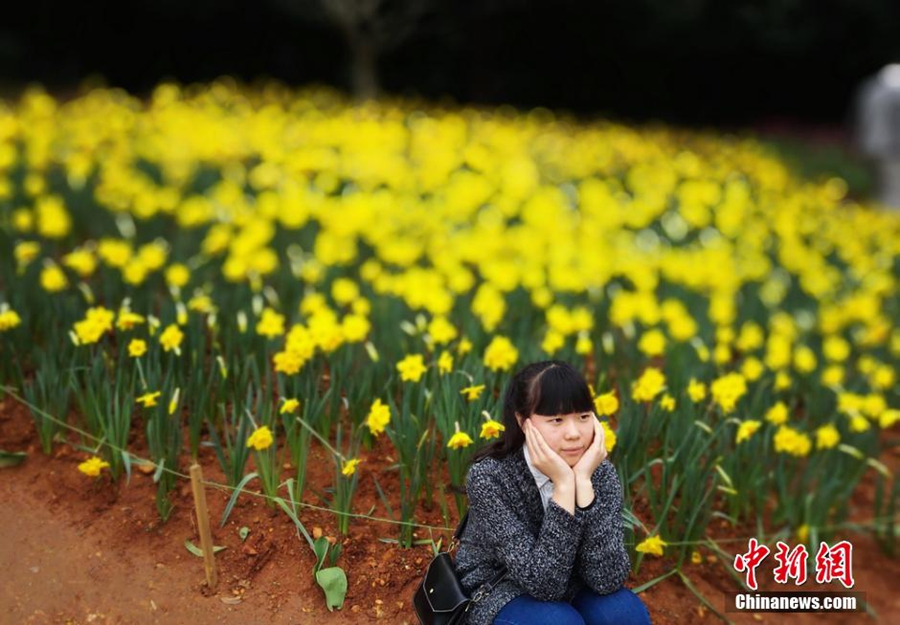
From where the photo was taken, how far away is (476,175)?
22.6 feet

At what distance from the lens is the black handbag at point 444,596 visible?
225cm

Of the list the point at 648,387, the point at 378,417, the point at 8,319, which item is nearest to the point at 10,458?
the point at 8,319

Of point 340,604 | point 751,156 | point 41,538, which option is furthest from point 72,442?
point 751,156

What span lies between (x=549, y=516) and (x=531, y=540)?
10 centimetres

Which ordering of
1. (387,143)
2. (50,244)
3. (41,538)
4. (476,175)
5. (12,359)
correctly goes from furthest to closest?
(387,143)
(476,175)
(50,244)
(12,359)
(41,538)

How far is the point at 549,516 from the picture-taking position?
2121 millimetres

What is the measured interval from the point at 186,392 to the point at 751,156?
8.08 m

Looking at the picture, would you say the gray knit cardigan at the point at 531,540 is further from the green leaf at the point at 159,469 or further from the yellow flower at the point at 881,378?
the yellow flower at the point at 881,378

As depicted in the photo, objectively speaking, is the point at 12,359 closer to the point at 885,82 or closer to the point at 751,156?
the point at 751,156

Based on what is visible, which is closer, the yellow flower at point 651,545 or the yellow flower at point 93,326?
the yellow flower at point 651,545

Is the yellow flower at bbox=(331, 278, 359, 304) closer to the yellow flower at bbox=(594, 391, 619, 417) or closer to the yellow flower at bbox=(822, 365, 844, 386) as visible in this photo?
the yellow flower at bbox=(594, 391, 619, 417)

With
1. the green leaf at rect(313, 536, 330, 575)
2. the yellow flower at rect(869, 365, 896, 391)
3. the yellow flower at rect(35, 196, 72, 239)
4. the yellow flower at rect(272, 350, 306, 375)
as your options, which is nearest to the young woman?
the green leaf at rect(313, 536, 330, 575)

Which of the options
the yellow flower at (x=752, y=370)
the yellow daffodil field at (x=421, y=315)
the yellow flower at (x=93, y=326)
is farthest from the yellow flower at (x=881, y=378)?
the yellow flower at (x=93, y=326)

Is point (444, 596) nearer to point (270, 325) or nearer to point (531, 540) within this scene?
point (531, 540)
